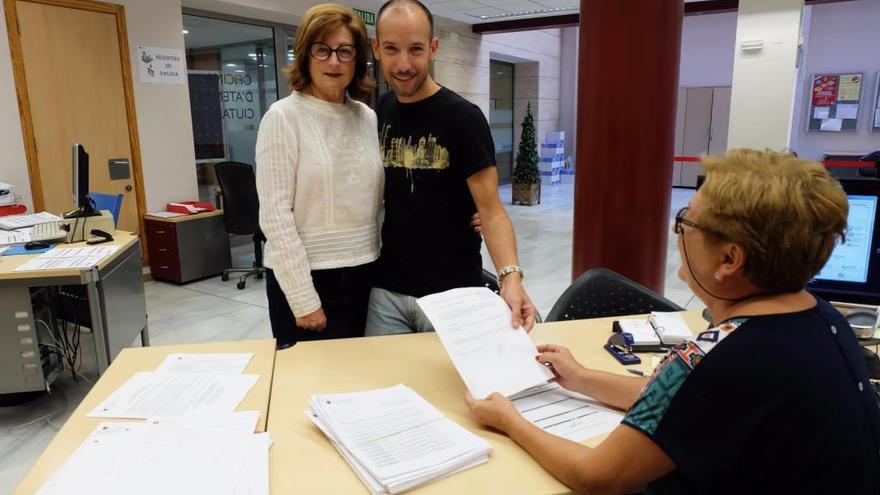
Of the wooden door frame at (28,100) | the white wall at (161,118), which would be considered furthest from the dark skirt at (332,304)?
the white wall at (161,118)

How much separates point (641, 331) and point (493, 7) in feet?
23.2


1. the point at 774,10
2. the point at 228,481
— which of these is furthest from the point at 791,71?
the point at 228,481

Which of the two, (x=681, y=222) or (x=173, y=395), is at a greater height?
(x=681, y=222)

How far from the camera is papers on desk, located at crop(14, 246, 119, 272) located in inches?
107

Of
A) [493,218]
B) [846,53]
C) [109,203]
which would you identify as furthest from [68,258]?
[846,53]

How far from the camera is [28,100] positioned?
4.44 metres

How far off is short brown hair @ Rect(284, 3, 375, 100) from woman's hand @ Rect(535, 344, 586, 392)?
3.22 ft

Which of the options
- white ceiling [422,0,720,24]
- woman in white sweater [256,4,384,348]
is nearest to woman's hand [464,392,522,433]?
woman in white sweater [256,4,384,348]

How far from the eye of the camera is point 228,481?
1.07 m

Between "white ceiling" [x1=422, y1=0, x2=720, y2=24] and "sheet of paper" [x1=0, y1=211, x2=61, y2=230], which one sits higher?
"white ceiling" [x1=422, y1=0, x2=720, y2=24]

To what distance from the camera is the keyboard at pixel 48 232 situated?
10.5 feet

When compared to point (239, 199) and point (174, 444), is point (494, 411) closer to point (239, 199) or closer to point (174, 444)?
point (174, 444)

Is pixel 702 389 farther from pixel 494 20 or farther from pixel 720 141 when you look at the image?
pixel 720 141

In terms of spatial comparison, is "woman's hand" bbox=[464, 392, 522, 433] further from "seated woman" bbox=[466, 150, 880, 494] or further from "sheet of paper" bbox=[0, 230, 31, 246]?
"sheet of paper" bbox=[0, 230, 31, 246]
